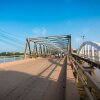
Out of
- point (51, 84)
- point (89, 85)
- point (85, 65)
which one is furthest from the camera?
point (85, 65)

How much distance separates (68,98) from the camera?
16.9 ft

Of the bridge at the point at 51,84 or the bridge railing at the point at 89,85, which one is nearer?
the bridge railing at the point at 89,85

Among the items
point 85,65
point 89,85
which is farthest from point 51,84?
point 85,65

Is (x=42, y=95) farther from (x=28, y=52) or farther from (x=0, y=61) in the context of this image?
(x=28, y=52)

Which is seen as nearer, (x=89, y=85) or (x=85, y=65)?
(x=89, y=85)

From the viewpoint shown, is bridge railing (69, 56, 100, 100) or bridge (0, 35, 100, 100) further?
bridge (0, 35, 100, 100)

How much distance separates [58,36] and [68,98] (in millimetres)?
50909

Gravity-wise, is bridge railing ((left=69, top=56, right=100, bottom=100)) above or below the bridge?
above

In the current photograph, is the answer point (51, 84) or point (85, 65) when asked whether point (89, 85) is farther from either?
point (85, 65)

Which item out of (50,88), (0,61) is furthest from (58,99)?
(0,61)

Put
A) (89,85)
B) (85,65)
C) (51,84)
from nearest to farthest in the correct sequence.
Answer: (89,85) → (51,84) → (85,65)

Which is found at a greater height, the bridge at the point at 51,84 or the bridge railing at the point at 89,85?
the bridge railing at the point at 89,85

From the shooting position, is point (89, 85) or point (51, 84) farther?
point (51, 84)

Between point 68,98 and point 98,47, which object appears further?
point 98,47
